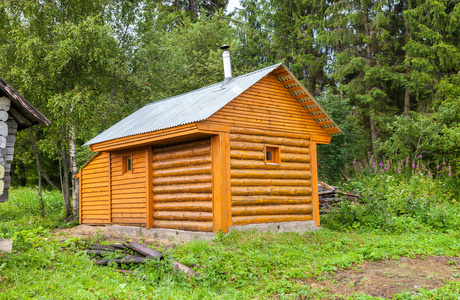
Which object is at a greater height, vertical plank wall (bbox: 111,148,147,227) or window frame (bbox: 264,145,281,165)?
window frame (bbox: 264,145,281,165)

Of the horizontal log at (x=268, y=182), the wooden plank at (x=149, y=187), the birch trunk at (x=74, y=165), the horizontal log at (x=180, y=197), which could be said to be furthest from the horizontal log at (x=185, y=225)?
the birch trunk at (x=74, y=165)

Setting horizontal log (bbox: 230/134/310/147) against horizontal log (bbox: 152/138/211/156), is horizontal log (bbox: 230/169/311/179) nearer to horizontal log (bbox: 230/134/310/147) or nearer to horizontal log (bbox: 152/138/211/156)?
horizontal log (bbox: 230/134/310/147)

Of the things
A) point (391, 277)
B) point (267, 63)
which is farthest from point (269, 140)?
point (267, 63)

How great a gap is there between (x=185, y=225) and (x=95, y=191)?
6021mm

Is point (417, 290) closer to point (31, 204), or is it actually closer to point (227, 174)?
point (227, 174)

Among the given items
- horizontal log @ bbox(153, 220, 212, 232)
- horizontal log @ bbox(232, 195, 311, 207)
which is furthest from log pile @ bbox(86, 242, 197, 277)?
horizontal log @ bbox(232, 195, 311, 207)

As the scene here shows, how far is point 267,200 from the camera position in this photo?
12227mm

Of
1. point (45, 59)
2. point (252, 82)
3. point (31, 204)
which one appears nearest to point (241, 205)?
point (252, 82)

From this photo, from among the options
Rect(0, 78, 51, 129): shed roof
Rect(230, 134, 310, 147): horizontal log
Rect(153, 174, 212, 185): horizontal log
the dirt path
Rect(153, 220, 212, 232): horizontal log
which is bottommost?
the dirt path

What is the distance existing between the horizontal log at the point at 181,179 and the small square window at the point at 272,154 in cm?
224

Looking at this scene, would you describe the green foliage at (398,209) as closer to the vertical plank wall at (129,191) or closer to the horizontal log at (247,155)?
the horizontal log at (247,155)

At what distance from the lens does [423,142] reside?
1944cm

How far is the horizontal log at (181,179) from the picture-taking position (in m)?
11.5

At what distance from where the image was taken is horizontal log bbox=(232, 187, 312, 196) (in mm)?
11573
